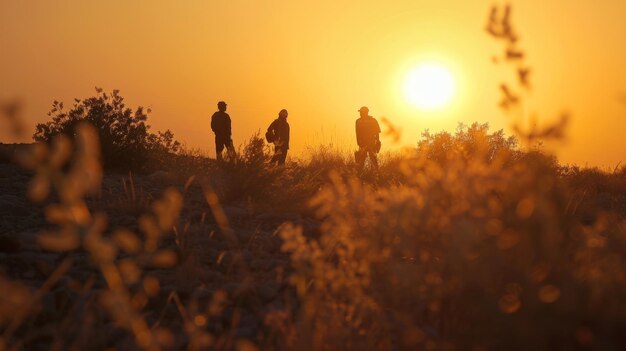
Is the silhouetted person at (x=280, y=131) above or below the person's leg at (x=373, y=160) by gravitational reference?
above

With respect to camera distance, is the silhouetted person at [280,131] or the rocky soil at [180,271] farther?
the silhouetted person at [280,131]

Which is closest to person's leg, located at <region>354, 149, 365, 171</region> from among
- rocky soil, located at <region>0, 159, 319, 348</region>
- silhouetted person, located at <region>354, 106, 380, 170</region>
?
silhouetted person, located at <region>354, 106, 380, 170</region>

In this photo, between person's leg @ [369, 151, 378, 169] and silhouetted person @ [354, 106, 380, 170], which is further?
silhouetted person @ [354, 106, 380, 170]

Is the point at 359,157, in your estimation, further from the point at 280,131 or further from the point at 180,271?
the point at 180,271

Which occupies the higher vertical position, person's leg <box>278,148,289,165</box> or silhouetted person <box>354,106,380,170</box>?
silhouetted person <box>354,106,380,170</box>

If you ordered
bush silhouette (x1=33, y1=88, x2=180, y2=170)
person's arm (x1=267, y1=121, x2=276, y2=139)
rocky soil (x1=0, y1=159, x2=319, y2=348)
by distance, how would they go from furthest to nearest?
person's arm (x1=267, y1=121, x2=276, y2=139) < bush silhouette (x1=33, y1=88, x2=180, y2=170) < rocky soil (x1=0, y1=159, x2=319, y2=348)

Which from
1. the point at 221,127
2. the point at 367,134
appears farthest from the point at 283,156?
the point at 367,134

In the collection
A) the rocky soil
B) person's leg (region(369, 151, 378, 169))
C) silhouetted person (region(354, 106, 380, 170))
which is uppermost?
silhouetted person (region(354, 106, 380, 170))

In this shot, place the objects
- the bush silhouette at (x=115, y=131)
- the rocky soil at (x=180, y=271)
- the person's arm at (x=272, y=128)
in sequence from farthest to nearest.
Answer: the person's arm at (x=272, y=128), the bush silhouette at (x=115, y=131), the rocky soil at (x=180, y=271)

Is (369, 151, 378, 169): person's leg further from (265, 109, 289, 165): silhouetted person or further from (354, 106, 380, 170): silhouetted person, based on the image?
(265, 109, 289, 165): silhouetted person

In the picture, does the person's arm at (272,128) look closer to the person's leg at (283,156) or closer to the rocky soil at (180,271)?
the person's leg at (283,156)

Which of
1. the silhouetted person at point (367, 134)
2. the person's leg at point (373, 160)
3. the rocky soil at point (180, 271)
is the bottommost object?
the rocky soil at point (180, 271)

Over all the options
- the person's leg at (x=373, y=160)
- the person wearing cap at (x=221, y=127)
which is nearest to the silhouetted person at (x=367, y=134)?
the person's leg at (x=373, y=160)

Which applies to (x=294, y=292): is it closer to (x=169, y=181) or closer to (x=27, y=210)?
(x=27, y=210)
